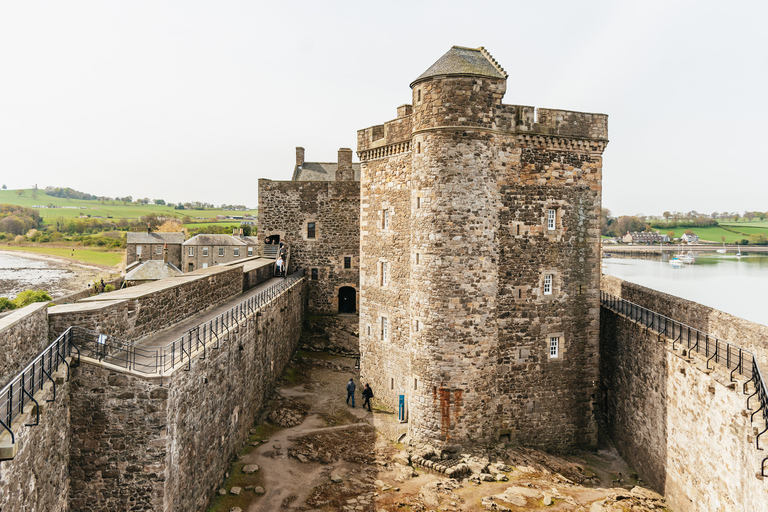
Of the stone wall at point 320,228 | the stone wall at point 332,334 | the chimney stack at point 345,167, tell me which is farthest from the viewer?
Answer: the chimney stack at point 345,167

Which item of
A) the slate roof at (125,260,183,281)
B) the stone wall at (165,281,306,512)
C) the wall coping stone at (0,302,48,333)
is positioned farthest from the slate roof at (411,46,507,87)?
the slate roof at (125,260,183,281)

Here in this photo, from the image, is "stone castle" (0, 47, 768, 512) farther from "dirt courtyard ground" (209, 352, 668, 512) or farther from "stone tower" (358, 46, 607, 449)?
"dirt courtyard ground" (209, 352, 668, 512)

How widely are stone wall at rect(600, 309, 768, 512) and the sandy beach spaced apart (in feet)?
188

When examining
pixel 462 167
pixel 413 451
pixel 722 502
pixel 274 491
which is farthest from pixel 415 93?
pixel 722 502

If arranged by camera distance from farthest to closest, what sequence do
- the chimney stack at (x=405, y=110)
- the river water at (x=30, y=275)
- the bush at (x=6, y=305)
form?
the river water at (x=30, y=275), the bush at (x=6, y=305), the chimney stack at (x=405, y=110)

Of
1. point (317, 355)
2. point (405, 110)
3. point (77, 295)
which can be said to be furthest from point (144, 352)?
point (77, 295)

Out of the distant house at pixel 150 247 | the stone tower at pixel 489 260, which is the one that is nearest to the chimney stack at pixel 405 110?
the stone tower at pixel 489 260

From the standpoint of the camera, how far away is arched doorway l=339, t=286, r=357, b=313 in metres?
27.6

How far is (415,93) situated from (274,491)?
12.1 meters

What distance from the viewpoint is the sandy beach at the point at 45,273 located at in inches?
2498

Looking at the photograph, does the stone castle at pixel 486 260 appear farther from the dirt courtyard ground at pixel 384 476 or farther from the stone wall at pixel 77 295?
the stone wall at pixel 77 295

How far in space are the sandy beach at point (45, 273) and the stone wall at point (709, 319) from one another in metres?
57.6

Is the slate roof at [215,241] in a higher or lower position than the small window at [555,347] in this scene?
higher

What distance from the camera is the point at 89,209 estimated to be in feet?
543
